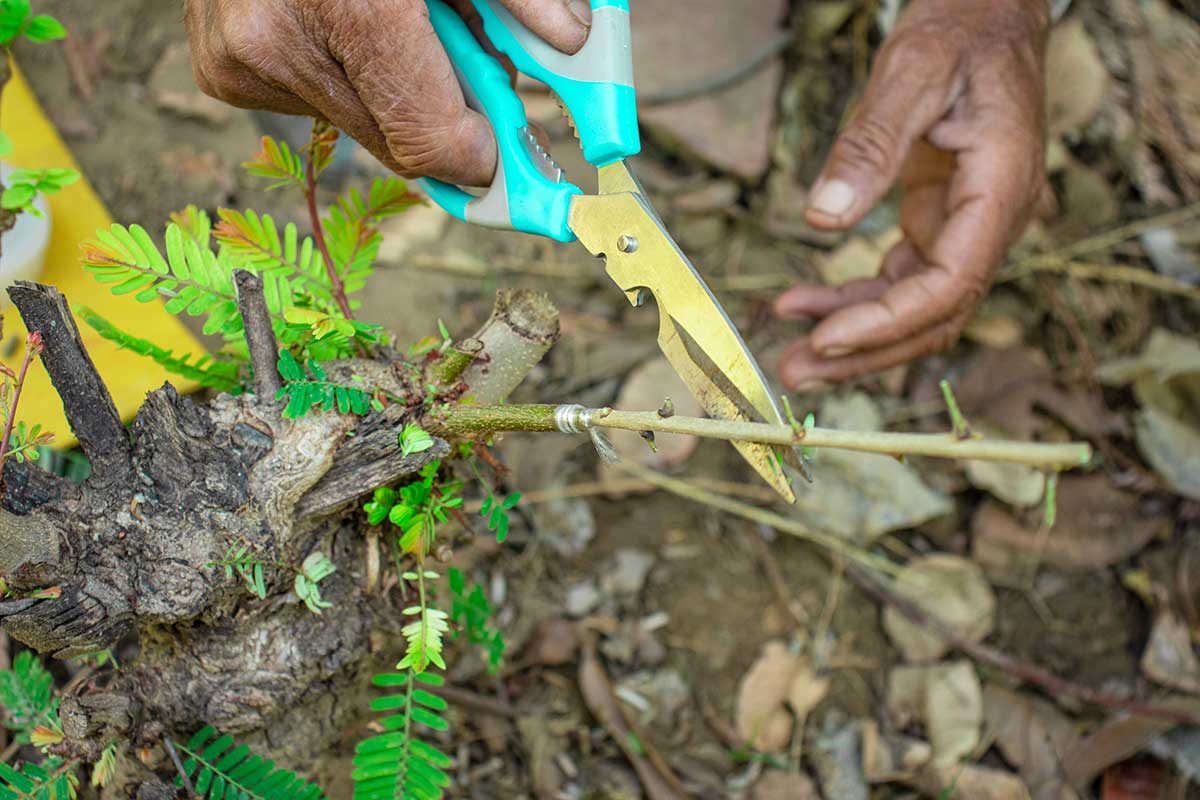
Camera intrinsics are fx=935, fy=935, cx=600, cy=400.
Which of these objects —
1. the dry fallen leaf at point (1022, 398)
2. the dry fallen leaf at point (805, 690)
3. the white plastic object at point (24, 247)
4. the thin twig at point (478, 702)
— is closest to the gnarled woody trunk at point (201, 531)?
the thin twig at point (478, 702)

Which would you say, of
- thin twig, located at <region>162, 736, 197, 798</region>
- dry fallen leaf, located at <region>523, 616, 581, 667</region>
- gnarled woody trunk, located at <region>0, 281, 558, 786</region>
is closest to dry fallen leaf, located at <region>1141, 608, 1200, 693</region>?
dry fallen leaf, located at <region>523, 616, 581, 667</region>

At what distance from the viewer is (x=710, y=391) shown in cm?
149

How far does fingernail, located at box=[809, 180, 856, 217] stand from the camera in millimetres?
2234

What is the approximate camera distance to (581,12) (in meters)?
1.61

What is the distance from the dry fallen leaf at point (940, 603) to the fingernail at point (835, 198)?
44.1 inches

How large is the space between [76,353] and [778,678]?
192 centimetres

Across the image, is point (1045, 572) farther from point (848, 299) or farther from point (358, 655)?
point (358, 655)

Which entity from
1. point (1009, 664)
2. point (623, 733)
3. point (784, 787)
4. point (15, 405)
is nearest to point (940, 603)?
point (1009, 664)

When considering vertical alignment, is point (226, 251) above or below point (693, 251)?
above

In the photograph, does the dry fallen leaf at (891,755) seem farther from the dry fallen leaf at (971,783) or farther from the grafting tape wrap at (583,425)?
the grafting tape wrap at (583,425)

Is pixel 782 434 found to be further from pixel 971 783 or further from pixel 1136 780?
pixel 1136 780

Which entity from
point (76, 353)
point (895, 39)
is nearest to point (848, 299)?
point (895, 39)

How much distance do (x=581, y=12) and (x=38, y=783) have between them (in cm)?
151

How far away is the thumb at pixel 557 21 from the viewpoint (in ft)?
5.19
